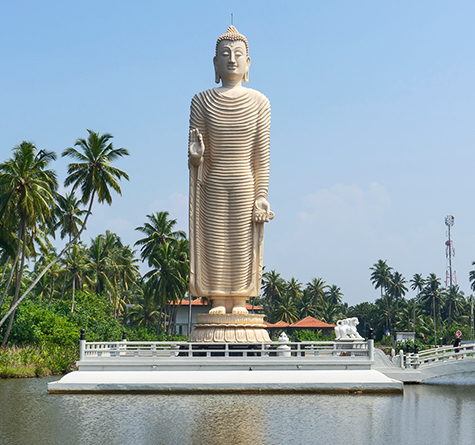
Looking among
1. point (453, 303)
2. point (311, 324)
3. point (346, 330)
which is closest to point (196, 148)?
point (346, 330)

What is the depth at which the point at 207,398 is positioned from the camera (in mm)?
18844

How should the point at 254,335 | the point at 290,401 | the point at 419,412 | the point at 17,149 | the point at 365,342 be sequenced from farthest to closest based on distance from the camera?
the point at 17,149 → the point at 254,335 → the point at 365,342 → the point at 290,401 → the point at 419,412

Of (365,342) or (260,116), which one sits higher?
(260,116)

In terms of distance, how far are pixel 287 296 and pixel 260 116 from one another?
52681mm

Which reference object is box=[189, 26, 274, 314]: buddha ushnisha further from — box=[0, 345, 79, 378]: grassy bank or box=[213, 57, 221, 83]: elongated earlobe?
box=[0, 345, 79, 378]: grassy bank

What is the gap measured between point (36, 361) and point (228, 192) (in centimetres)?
1268

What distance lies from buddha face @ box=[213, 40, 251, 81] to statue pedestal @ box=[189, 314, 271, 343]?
34.7 feet

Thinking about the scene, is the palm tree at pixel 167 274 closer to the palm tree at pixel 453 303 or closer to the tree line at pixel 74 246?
the tree line at pixel 74 246

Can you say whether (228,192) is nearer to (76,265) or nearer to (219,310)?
(219,310)

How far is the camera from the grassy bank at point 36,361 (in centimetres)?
2772

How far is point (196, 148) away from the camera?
26.5 metres

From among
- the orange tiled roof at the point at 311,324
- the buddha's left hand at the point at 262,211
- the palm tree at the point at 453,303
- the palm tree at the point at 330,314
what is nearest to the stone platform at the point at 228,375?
the buddha's left hand at the point at 262,211

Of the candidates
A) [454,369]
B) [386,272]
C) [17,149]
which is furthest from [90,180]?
[386,272]

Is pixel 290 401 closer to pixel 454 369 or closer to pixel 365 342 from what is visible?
pixel 365 342
